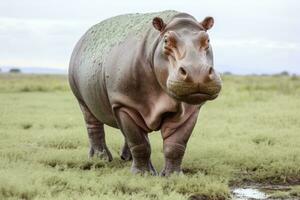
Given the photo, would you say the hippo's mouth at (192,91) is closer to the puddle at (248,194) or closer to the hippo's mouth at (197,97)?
the hippo's mouth at (197,97)

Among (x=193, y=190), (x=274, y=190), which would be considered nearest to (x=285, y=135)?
(x=274, y=190)

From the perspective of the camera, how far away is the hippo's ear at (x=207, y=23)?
6516 mm

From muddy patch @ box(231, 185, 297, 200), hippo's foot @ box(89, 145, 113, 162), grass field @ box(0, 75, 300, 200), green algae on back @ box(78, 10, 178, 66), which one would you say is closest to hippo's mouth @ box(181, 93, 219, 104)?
grass field @ box(0, 75, 300, 200)

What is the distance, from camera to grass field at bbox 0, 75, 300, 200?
6.08 m

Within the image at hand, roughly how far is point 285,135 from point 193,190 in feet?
15.5

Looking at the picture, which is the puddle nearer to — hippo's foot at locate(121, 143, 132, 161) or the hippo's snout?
the hippo's snout

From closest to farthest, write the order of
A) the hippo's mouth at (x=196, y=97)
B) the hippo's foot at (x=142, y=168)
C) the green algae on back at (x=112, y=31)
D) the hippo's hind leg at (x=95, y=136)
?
the hippo's mouth at (x=196, y=97) < the hippo's foot at (x=142, y=168) < the green algae on back at (x=112, y=31) < the hippo's hind leg at (x=95, y=136)

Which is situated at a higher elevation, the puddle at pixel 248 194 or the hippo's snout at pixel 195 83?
the hippo's snout at pixel 195 83

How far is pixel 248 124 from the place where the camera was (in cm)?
1248

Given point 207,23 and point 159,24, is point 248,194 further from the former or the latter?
point 159,24

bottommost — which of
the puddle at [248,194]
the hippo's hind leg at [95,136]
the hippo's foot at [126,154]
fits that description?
the hippo's foot at [126,154]

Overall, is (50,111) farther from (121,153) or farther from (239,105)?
(121,153)

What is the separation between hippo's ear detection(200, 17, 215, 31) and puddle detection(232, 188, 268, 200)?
5.63 feet

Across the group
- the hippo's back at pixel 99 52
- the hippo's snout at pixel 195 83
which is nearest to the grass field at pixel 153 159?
the hippo's back at pixel 99 52
